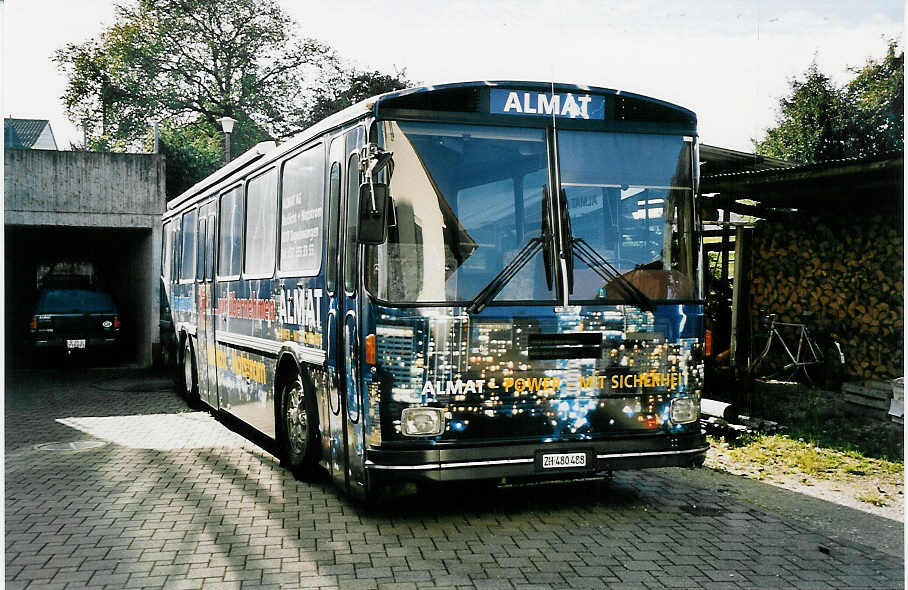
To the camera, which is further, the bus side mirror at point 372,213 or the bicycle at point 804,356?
the bicycle at point 804,356

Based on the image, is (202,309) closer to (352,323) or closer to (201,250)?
(201,250)

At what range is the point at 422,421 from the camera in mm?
6160

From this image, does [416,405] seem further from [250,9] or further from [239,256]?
[250,9]

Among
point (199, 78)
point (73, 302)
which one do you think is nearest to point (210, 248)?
point (73, 302)

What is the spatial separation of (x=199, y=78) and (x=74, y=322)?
1610cm

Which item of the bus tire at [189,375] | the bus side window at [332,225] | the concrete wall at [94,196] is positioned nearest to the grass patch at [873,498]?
the bus side window at [332,225]

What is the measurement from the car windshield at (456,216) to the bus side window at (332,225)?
32.2 inches

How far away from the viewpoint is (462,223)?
20.4 ft

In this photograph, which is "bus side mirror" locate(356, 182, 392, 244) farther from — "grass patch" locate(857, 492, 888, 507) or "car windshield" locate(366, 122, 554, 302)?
"grass patch" locate(857, 492, 888, 507)

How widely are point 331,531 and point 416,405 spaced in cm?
116

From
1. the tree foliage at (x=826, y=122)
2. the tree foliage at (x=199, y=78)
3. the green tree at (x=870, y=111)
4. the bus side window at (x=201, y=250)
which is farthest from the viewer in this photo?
the tree foliage at (x=826, y=122)

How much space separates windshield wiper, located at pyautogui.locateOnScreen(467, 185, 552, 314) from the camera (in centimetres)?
621

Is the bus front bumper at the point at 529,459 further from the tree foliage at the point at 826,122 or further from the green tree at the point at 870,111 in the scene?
the tree foliage at the point at 826,122

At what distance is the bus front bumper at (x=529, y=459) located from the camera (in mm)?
6137
